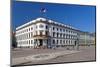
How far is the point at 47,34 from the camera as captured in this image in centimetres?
350

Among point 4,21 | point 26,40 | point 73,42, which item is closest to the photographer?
point 4,21

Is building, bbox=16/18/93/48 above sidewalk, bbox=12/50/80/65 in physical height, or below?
above

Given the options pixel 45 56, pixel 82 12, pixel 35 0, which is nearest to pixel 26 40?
pixel 45 56

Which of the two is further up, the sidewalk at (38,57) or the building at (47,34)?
the building at (47,34)

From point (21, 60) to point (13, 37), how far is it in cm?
38

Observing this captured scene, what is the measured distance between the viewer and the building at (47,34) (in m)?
3.31

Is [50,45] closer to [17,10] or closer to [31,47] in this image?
[31,47]

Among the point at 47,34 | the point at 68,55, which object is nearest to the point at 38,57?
the point at 47,34

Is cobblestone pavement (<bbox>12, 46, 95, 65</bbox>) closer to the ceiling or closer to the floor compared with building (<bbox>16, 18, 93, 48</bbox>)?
closer to the floor

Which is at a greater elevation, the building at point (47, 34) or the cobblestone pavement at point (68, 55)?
the building at point (47, 34)

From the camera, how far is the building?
3.31 meters

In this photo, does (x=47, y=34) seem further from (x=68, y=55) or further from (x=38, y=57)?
(x=68, y=55)

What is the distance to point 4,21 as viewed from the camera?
3.12 m

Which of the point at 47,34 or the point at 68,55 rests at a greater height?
the point at 47,34
